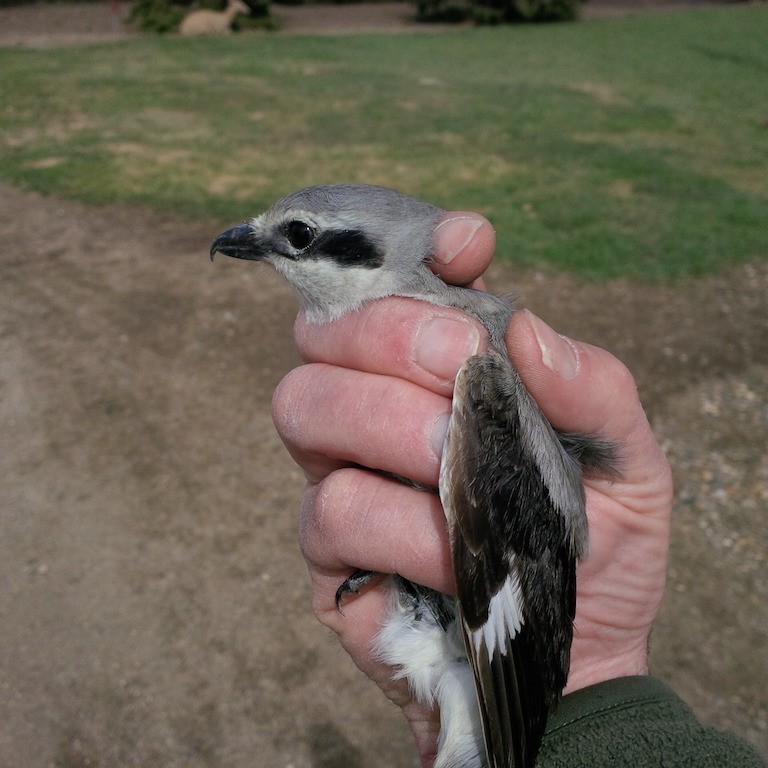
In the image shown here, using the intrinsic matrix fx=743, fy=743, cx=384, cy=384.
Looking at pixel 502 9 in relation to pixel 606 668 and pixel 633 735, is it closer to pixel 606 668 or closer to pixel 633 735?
pixel 606 668

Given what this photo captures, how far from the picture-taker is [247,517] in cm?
487

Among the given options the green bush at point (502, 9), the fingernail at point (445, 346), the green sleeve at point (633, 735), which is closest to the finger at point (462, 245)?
the fingernail at point (445, 346)

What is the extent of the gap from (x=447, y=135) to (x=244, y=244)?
455 inches

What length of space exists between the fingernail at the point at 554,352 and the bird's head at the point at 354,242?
45 centimetres

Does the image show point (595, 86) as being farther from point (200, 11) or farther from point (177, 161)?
point (200, 11)

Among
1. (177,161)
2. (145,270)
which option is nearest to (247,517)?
(145,270)

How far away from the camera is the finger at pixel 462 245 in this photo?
2.29 meters

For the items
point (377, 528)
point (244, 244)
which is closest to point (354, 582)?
point (377, 528)

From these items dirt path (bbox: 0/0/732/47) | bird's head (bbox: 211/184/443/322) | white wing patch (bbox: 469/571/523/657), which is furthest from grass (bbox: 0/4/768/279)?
white wing patch (bbox: 469/571/523/657)

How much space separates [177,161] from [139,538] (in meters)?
8.39

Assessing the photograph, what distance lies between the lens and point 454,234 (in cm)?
228

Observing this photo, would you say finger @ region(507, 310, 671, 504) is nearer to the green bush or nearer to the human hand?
the human hand

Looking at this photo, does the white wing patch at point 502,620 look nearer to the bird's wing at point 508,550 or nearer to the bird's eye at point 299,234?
the bird's wing at point 508,550

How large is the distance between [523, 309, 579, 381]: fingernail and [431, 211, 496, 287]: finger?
340 mm
